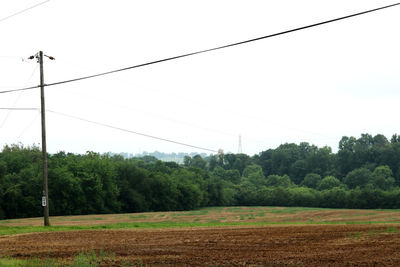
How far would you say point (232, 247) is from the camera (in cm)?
1734

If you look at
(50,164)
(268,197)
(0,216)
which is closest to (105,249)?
(0,216)

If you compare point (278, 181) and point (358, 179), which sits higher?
point (278, 181)

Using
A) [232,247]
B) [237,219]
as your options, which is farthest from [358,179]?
[232,247]

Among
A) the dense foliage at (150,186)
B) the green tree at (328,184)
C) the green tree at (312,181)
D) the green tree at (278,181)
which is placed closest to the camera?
the dense foliage at (150,186)

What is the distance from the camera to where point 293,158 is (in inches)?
6491

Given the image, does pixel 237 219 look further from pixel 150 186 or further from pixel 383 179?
pixel 383 179

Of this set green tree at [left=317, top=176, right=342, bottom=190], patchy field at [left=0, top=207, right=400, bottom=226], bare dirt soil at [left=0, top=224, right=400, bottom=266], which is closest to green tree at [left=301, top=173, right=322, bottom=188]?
green tree at [left=317, top=176, right=342, bottom=190]

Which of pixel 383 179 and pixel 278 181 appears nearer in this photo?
pixel 383 179

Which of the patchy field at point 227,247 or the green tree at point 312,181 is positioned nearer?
the patchy field at point 227,247

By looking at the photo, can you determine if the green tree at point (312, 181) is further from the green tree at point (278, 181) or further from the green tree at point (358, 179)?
the green tree at point (358, 179)

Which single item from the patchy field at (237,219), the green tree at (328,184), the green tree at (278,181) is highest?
the green tree at (278,181)

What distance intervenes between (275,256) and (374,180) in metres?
113

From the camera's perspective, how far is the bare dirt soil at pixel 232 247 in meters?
14.0

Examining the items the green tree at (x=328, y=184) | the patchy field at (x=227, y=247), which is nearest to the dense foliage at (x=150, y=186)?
the green tree at (x=328, y=184)
